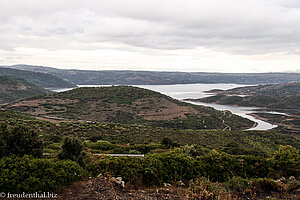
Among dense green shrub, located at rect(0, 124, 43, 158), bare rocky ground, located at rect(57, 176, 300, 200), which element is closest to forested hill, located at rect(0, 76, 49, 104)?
dense green shrub, located at rect(0, 124, 43, 158)

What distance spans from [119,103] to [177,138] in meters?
60.1

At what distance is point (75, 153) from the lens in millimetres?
11844

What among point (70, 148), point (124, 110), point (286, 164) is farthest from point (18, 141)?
point (124, 110)

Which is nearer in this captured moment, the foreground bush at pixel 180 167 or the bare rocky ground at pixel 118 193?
the bare rocky ground at pixel 118 193

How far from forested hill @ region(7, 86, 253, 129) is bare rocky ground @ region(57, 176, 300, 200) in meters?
63.3

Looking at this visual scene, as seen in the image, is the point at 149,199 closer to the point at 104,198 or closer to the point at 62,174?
the point at 104,198

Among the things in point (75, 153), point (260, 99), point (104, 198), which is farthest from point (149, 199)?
point (260, 99)

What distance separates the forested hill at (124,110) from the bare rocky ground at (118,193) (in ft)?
208

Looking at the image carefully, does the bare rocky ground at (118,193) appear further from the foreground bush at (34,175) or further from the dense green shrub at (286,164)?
the dense green shrub at (286,164)

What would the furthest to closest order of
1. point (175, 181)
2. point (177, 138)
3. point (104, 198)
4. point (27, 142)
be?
point (177, 138) < point (27, 142) < point (175, 181) < point (104, 198)

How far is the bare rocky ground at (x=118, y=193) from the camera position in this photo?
24.3 feet

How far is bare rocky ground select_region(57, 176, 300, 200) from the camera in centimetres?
742

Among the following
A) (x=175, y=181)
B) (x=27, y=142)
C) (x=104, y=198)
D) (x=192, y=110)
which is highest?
(x=27, y=142)

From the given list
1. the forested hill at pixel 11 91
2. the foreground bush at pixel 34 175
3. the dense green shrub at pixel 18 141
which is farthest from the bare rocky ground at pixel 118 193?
the forested hill at pixel 11 91
